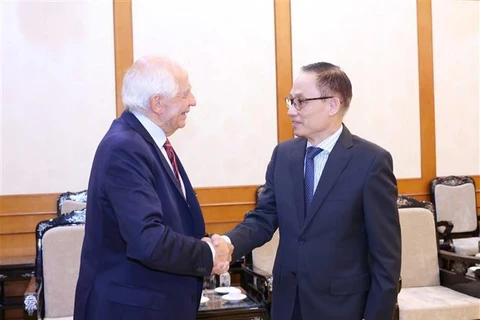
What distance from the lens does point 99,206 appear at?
1851mm

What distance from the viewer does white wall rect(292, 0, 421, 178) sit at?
575 centimetres

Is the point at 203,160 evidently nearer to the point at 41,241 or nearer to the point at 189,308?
the point at 41,241

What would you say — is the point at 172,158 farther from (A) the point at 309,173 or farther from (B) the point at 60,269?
(B) the point at 60,269

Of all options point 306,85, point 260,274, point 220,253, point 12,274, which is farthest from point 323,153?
point 12,274

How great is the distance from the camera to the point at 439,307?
3.45 m

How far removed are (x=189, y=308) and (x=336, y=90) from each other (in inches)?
37.5

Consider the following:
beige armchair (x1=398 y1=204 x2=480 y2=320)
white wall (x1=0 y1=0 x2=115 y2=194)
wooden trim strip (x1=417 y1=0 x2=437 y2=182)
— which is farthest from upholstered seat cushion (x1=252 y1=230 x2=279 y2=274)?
wooden trim strip (x1=417 y1=0 x2=437 y2=182)

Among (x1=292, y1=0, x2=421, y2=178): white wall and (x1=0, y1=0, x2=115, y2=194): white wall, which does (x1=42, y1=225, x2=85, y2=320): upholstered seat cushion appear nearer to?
(x1=0, y1=0, x2=115, y2=194): white wall

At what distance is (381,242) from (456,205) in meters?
4.24

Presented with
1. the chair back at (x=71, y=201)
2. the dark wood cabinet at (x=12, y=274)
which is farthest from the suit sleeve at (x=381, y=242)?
the chair back at (x=71, y=201)

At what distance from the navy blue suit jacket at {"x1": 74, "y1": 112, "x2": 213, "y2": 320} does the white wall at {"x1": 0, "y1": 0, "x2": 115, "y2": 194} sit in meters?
3.39

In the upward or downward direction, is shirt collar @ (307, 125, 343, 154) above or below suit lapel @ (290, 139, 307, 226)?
above

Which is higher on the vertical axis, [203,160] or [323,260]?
[203,160]

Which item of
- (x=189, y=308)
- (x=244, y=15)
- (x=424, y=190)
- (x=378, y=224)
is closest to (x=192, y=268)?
(x=189, y=308)
